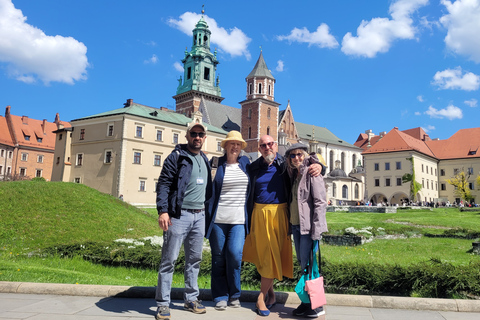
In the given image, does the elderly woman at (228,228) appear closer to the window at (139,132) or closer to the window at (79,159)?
the window at (139,132)

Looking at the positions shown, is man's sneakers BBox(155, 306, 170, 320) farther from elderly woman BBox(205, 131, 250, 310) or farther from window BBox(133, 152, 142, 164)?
window BBox(133, 152, 142, 164)

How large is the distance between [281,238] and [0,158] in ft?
213

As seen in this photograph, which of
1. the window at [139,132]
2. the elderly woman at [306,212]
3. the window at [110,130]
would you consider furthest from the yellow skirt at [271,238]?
the window at [110,130]

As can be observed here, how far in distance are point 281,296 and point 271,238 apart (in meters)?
0.90

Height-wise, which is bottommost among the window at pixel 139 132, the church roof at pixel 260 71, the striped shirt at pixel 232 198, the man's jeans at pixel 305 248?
the man's jeans at pixel 305 248

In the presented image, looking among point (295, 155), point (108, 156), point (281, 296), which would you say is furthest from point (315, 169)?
point (108, 156)

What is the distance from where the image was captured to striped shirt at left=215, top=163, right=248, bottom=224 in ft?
16.4

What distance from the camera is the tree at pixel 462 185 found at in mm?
57294

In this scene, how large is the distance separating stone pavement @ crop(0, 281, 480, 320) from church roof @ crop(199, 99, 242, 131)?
58970 mm

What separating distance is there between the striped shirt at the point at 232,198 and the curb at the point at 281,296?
1.17 metres

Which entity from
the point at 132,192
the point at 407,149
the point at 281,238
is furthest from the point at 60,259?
the point at 407,149

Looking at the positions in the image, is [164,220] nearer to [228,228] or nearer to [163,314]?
[228,228]

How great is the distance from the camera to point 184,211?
15.7ft

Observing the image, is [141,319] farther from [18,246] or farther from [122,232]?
[122,232]
